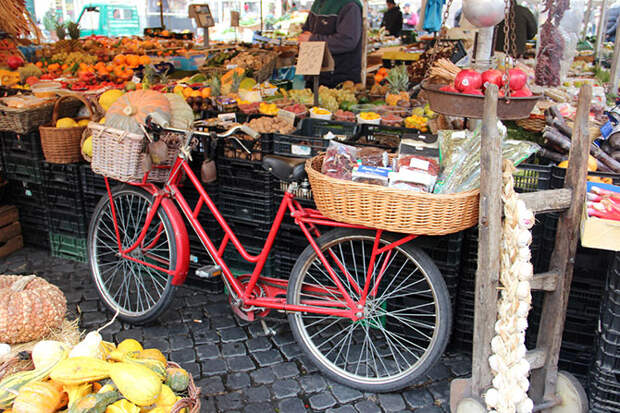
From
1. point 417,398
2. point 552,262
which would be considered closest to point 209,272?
point 417,398

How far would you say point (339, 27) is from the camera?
6.22m

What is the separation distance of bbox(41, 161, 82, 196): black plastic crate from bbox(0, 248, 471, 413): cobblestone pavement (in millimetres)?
787

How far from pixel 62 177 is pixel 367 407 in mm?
3100

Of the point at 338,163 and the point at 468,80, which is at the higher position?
the point at 468,80

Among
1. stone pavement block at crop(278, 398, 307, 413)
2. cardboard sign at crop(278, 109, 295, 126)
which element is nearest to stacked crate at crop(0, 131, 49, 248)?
cardboard sign at crop(278, 109, 295, 126)

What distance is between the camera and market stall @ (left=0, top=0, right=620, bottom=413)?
226 cm

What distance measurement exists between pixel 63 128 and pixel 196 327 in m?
1.93

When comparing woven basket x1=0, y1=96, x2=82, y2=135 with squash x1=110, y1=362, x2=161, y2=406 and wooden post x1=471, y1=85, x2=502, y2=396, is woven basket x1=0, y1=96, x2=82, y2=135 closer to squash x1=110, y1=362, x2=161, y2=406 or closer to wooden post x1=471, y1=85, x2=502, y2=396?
squash x1=110, y1=362, x2=161, y2=406

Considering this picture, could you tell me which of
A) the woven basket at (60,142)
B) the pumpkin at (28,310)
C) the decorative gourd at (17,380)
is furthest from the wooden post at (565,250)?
the woven basket at (60,142)

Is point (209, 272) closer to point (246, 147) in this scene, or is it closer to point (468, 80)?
point (246, 147)

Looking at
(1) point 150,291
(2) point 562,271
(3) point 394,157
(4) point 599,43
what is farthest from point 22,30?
(4) point 599,43

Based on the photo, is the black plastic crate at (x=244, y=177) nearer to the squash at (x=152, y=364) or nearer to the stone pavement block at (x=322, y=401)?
the stone pavement block at (x=322, y=401)

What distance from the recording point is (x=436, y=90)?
2.86m

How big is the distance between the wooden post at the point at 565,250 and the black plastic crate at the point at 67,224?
11.9ft
